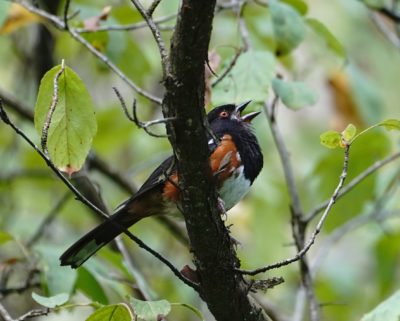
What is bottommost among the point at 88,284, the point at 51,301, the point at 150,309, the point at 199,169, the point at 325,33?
the point at 150,309

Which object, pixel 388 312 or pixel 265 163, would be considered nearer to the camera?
pixel 388 312

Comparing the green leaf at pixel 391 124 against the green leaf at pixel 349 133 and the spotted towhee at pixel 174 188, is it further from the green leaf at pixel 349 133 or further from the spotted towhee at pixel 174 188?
the spotted towhee at pixel 174 188

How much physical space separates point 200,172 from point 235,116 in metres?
1.26

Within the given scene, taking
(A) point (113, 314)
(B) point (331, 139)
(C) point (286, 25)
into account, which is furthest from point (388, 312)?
(C) point (286, 25)

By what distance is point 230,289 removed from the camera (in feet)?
9.22

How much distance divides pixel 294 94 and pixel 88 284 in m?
1.09

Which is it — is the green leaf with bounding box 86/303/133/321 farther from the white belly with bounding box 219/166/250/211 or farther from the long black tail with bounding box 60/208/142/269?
the white belly with bounding box 219/166/250/211

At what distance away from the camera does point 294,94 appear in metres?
3.47

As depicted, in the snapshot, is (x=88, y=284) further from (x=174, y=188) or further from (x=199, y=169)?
(x=199, y=169)

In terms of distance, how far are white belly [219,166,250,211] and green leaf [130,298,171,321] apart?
83 cm

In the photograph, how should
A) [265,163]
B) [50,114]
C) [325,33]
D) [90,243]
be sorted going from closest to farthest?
1. [50,114]
2. [90,243]
3. [325,33]
4. [265,163]

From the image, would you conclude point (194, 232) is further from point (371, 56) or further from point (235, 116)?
point (371, 56)

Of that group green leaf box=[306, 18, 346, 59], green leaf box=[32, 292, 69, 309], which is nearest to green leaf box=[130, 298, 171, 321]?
green leaf box=[32, 292, 69, 309]

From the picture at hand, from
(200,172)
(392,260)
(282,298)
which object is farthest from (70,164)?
(282,298)
